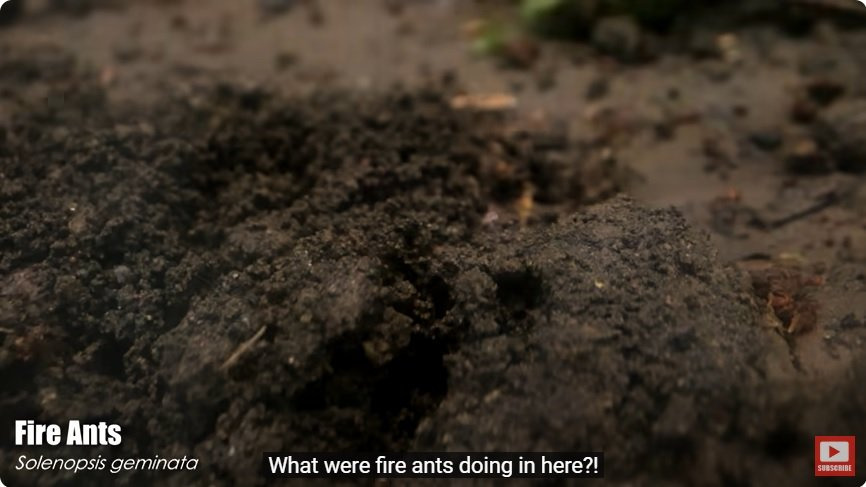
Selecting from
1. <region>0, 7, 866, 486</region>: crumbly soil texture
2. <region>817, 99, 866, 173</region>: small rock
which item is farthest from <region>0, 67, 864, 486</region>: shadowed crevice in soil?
<region>817, 99, 866, 173</region>: small rock

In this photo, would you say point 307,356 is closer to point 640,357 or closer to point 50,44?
point 640,357

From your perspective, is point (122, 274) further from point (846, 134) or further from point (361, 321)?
point (846, 134)

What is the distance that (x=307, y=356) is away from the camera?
1.56m

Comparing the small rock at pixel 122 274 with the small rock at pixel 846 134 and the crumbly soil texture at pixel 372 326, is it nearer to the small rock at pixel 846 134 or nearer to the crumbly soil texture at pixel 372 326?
the crumbly soil texture at pixel 372 326

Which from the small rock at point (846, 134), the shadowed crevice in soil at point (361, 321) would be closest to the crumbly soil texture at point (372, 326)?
the shadowed crevice in soil at point (361, 321)

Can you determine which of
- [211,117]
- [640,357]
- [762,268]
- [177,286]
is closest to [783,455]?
[640,357]

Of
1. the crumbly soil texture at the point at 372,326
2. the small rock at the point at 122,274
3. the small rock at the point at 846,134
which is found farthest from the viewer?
the small rock at the point at 846,134

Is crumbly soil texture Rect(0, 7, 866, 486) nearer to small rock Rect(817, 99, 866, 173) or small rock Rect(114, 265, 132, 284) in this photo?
small rock Rect(114, 265, 132, 284)

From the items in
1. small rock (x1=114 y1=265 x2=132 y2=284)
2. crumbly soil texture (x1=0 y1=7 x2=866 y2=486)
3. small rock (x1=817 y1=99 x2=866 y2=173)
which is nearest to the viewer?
crumbly soil texture (x1=0 y1=7 x2=866 y2=486)

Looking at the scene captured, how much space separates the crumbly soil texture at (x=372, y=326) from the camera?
1.43 m

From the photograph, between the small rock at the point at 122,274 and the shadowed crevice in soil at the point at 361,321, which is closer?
the shadowed crevice in soil at the point at 361,321

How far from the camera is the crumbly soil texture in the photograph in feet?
4.68

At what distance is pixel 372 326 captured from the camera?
1.61m

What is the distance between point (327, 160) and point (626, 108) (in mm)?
1132
